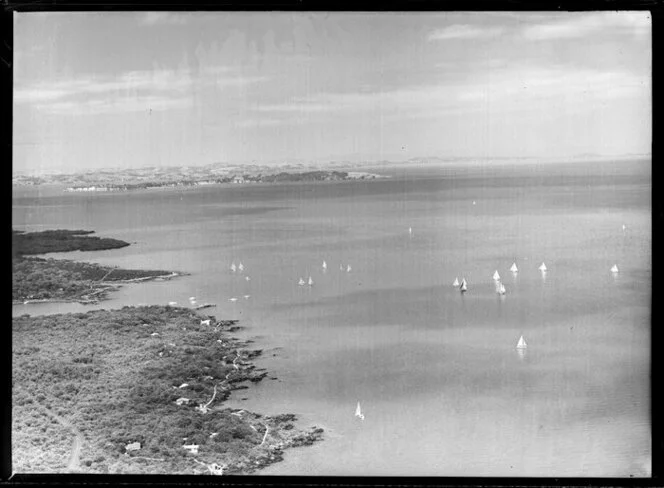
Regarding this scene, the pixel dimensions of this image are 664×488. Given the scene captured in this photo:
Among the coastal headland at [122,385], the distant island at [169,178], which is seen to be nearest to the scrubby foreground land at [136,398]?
the coastal headland at [122,385]

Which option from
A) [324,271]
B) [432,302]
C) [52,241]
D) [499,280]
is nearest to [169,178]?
[52,241]

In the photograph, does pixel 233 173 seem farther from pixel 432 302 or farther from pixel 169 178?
pixel 432 302

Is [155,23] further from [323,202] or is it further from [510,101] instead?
[510,101]

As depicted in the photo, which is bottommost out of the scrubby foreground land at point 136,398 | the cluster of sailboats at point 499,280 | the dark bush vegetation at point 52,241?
the scrubby foreground land at point 136,398

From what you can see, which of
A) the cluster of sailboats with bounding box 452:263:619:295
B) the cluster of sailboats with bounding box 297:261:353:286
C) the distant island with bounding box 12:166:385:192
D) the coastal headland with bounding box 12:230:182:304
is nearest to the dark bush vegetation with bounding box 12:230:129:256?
the coastal headland with bounding box 12:230:182:304

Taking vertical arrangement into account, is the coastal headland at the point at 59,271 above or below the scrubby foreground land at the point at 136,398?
above

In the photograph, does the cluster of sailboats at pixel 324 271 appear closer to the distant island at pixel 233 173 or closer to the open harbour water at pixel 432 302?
the open harbour water at pixel 432 302

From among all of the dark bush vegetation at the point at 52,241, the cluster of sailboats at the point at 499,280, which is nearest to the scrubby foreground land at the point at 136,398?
the dark bush vegetation at the point at 52,241
